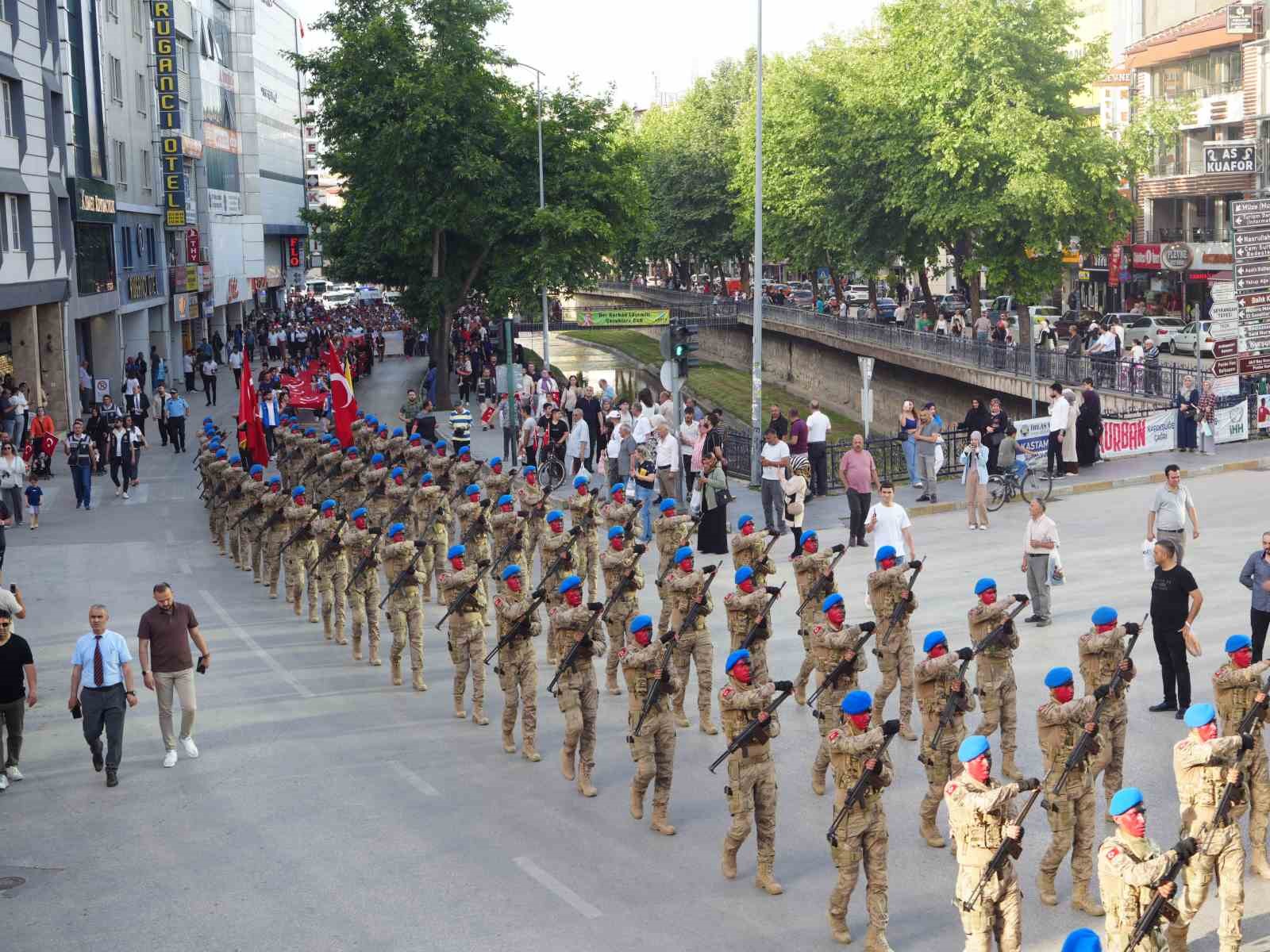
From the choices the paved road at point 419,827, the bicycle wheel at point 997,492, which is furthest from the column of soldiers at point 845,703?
the bicycle wheel at point 997,492

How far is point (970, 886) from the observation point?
342 inches

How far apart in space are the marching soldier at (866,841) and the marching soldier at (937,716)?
4.48 ft

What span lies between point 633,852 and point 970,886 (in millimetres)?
3347

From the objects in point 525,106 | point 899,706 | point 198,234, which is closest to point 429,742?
point 899,706

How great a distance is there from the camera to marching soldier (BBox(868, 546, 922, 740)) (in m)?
13.7

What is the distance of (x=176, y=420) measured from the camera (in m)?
36.1

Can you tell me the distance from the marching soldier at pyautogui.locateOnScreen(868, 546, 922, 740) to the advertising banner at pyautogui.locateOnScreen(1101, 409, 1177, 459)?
16.2 m

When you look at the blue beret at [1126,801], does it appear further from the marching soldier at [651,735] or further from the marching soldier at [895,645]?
the marching soldier at [895,645]

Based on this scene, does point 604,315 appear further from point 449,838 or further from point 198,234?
point 449,838

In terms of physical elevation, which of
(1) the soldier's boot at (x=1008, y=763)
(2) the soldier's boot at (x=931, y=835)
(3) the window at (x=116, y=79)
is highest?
(3) the window at (x=116, y=79)

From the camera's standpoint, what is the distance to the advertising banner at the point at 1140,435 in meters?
29.2

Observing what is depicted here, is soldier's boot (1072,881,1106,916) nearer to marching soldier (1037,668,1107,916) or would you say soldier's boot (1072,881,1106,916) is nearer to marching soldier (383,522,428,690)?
marching soldier (1037,668,1107,916)

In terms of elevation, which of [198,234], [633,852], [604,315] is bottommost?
[633,852]

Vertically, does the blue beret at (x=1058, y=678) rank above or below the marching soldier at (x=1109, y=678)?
above
